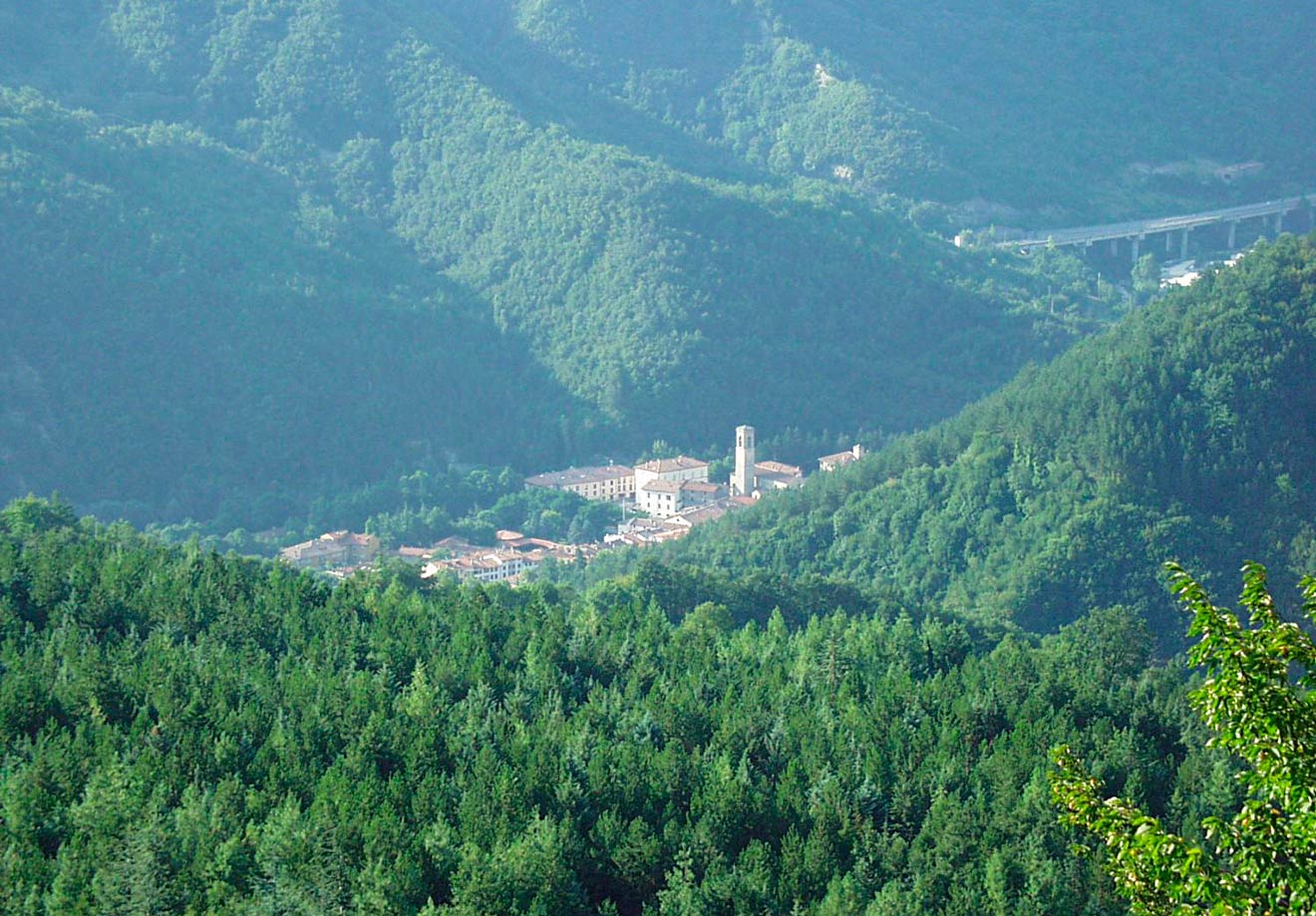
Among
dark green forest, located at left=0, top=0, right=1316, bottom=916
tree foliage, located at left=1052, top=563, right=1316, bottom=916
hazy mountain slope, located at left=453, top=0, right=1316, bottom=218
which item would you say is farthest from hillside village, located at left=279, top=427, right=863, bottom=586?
tree foliage, located at left=1052, top=563, right=1316, bottom=916

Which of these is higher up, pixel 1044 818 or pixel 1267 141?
pixel 1267 141

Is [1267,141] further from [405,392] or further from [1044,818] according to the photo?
[1044,818]

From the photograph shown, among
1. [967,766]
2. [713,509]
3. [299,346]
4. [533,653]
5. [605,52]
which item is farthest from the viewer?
[605,52]

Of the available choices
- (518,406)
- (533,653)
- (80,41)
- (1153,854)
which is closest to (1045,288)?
(518,406)

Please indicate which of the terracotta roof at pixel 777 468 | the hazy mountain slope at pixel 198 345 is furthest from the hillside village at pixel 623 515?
the hazy mountain slope at pixel 198 345

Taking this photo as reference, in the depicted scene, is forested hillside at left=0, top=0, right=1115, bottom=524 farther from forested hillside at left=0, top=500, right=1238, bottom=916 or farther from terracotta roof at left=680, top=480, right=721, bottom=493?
forested hillside at left=0, top=500, right=1238, bottom=916

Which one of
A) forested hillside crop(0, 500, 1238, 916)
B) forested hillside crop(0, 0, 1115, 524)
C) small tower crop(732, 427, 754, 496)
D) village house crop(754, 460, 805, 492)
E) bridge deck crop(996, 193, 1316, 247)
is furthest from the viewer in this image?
bridge deck crop(996, 193, 1316, 247)

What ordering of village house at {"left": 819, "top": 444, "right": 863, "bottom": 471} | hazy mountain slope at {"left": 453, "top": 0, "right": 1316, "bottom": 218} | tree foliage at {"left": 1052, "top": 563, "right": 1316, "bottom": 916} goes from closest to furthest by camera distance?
tree foliage at {"left": 1052, "top": 563, "right": 1316, "bottom": 916}
village house at {"left": 819, "top": 444, "right": 863, "bottom": 471}
hazy mountain slope at {"left": 453, "top": 0, "right": 1316, "bottom": 218}

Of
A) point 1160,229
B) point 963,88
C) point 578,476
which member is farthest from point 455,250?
point 963,88
